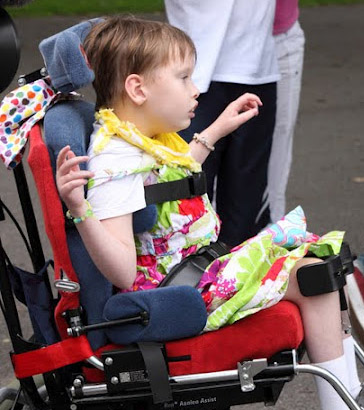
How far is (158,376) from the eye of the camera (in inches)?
118

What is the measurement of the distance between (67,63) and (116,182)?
342 millimetres

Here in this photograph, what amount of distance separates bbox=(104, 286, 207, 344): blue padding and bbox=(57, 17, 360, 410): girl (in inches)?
2.0

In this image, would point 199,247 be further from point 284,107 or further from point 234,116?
point 284,107

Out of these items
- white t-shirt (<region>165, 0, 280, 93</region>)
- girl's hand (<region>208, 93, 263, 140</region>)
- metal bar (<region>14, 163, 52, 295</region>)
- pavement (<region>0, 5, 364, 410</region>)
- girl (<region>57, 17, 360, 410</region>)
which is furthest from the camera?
pavement (<region>0, 5, 364, 410</region>)

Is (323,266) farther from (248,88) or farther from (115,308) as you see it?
(248,88)

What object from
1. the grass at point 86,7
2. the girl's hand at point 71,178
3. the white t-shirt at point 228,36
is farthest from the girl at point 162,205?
the grass at point 86,7

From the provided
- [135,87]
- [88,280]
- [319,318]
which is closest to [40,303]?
[88,280]

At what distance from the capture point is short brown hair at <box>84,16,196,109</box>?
319 cm

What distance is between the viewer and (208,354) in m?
3.05

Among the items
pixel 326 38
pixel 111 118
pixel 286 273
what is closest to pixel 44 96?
pixel 111 118

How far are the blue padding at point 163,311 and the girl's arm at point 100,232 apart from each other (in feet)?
0.18

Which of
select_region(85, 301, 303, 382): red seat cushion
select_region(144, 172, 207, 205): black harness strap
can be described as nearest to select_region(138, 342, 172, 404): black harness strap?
select_region(85, 301, 303, 382): red seat cushion

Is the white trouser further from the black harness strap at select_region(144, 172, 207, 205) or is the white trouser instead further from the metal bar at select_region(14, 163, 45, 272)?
the metal bar at select_region(14, 163, 45, 272)

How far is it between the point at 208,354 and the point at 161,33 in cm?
91
